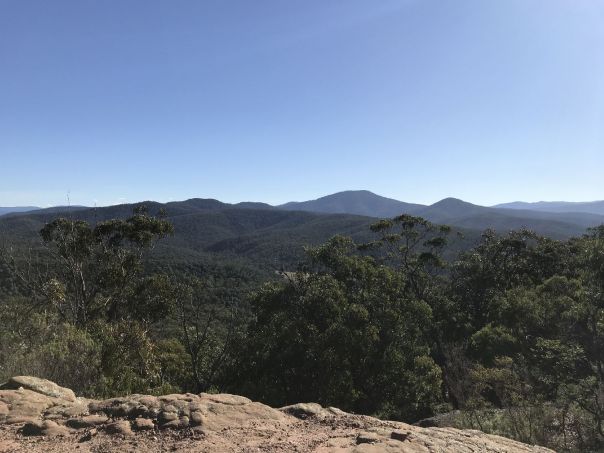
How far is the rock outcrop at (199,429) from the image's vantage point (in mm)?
6125

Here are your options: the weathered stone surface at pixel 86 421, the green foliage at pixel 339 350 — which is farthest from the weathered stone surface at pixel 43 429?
the green foliage at pixel 339 350

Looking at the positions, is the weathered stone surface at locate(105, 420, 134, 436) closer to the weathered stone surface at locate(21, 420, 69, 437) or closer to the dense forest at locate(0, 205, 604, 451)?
the weathered stone surface at locate(21, 420, 69, 437)

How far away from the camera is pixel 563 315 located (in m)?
17.1

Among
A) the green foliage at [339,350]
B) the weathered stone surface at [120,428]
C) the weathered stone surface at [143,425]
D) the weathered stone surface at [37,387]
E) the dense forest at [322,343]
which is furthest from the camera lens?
the green foliage at [339,350]

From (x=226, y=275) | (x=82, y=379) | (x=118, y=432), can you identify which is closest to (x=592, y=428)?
(x=118, y=432)

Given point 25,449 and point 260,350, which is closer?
point 25,449

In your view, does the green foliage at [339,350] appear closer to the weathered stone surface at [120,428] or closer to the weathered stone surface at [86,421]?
the weathered stone surface at [86,421]

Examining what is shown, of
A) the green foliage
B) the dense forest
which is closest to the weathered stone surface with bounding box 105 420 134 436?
the dense forest

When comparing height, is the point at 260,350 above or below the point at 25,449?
below

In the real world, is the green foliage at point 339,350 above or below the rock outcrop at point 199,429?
below

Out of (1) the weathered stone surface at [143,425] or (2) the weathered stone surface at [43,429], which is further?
(1) the weathered stone surface at [143,425]

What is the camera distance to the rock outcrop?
6125 mm

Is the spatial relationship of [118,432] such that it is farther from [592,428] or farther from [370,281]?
[370,281]

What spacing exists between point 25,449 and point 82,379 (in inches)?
213
